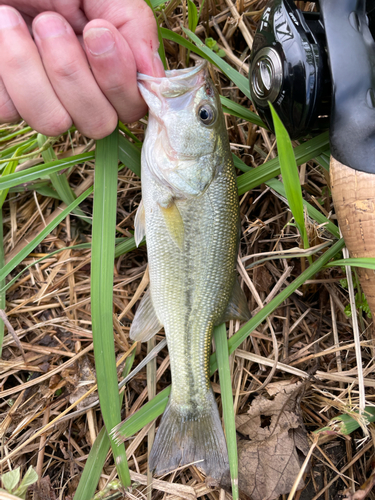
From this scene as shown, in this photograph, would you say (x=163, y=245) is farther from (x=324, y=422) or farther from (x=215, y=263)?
(x=324, y=422)

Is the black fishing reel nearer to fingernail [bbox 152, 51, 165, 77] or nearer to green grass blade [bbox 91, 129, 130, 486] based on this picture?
fingernail [bbox 152, 51, 165, 77]

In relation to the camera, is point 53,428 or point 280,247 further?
point 280,247

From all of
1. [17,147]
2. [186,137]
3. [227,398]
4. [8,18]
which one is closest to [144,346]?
[227,398]

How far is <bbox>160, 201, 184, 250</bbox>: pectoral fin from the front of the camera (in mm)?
2117

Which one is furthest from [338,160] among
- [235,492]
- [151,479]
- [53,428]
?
[53,428]

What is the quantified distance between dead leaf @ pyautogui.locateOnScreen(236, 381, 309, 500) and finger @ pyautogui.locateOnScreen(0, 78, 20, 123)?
2.30 m

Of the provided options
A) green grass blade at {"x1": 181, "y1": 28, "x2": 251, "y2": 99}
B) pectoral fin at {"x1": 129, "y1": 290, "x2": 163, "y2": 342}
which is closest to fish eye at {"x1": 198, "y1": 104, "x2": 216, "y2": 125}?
green grass blade at {"x1": 181, "y1": 28, "x2": 251, "y2": 99}

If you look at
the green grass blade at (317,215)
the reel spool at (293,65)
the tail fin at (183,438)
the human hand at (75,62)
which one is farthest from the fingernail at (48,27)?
the tail fin at (183,438)

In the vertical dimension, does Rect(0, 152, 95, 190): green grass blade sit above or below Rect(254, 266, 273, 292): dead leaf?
above

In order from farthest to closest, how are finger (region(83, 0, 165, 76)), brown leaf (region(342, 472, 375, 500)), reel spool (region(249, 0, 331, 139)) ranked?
brown leaf (region(342, 472, 375, 500)), finger (region(83, 0, 165, 76)), reel spool (region(249, 0, 331, 139))

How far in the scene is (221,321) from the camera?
2.29 meters

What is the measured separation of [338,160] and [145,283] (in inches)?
59.3

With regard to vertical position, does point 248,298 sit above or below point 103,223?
below

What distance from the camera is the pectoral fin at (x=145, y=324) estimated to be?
2.32 m
